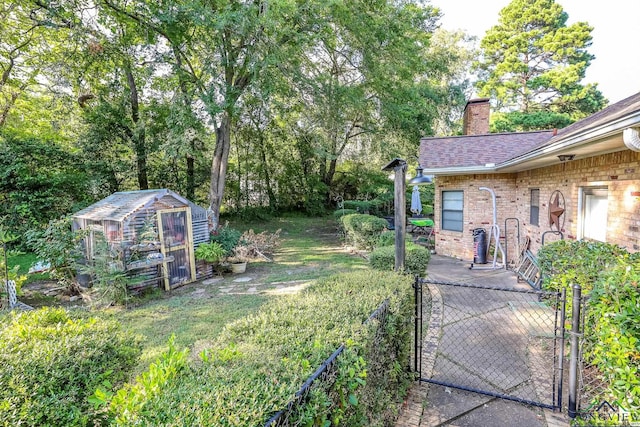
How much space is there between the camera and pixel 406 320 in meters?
3.08

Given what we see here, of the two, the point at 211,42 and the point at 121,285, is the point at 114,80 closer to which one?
the point at 211,42

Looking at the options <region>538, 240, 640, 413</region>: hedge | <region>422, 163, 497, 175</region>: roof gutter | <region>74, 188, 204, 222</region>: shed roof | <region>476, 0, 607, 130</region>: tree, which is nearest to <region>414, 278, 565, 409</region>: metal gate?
<region>538, 240, 640, 413</region>: hedge

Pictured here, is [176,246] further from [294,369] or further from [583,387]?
[583,387]

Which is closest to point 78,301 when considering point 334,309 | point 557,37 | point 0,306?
point 0,306

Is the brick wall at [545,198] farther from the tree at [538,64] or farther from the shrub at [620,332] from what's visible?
the tree at [538,64]

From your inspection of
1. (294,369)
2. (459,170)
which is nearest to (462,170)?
(459,170)

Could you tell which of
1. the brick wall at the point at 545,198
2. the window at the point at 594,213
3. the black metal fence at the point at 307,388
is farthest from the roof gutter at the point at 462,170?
the black metal fence at the point at 307,388

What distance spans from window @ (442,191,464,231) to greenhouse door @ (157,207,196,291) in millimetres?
7541

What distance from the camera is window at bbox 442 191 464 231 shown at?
9500mm

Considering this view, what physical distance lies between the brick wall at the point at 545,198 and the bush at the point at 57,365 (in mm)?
5965

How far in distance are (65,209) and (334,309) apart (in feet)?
36.0

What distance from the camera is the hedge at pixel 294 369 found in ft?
4.06

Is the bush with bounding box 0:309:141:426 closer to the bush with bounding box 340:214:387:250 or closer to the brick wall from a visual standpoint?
the brick wall

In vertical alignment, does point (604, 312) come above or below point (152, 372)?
below
